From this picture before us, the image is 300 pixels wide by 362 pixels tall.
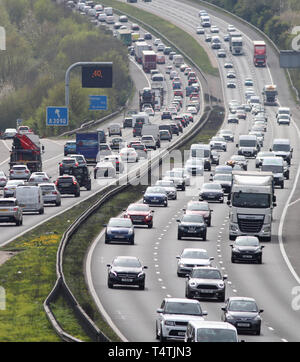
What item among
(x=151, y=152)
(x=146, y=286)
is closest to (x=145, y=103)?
(x=151, y=152)

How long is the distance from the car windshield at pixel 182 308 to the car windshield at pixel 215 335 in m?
5.89

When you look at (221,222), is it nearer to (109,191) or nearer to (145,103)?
(109,191)

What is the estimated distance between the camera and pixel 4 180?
85500 mm

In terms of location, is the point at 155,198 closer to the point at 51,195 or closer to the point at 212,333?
the point at 51,195

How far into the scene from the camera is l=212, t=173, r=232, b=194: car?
84188 mm

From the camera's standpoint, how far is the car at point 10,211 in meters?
64.1

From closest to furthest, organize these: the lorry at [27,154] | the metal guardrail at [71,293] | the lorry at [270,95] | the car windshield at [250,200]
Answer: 1. the metal guardrail at [71,293]
2. the car windshield at [250,200]
3. the lorry at [27,154]
4. the lorry at [270,95]

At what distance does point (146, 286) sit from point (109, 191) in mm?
34599

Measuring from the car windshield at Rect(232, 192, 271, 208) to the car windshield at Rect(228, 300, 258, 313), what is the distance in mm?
23572

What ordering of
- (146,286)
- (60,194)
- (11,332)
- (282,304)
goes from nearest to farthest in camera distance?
(11,332), (282,304), (146,286), (60,194)

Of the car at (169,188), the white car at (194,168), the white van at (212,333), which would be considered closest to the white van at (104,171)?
the white car at (194,168)

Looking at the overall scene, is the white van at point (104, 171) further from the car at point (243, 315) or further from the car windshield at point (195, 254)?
the car at point (243, 315)

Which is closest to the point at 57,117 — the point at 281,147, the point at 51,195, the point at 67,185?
the point at 67,185

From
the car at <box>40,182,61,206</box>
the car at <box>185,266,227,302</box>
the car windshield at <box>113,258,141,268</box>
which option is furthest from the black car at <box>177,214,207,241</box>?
the car at <box>185,266,227,302</box>
